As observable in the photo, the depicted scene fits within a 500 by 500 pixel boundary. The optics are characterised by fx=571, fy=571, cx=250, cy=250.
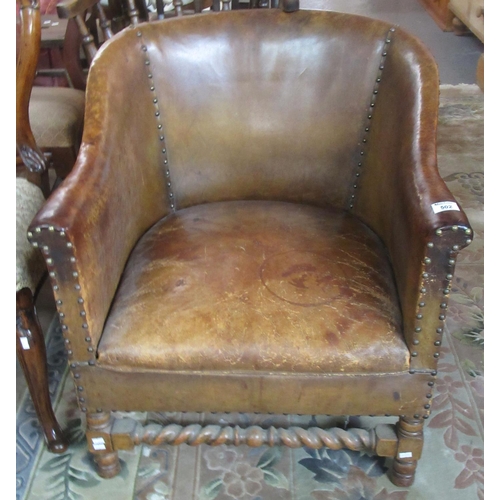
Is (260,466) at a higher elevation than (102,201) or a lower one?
lower

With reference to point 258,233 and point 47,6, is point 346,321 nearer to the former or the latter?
point 258,233

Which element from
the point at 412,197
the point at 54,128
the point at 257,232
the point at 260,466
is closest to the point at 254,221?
the point at 257,232

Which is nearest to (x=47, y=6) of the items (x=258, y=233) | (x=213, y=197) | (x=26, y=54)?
(x=26, y=54)

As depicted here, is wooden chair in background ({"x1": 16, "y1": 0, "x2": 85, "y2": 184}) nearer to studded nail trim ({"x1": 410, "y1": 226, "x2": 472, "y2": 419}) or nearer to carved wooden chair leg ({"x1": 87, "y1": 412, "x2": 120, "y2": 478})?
carved wooden chair leg ({"x1": 87, "y1": 412, "x2": 120, "y2": 478})

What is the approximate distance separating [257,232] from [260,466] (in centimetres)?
56

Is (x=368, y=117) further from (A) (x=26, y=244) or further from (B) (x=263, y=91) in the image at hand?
(A) (x=26, y=244)

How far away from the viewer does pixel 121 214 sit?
123 centimetres

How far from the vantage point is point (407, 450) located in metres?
1.23

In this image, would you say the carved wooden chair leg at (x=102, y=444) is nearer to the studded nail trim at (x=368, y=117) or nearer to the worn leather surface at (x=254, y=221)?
the worn leather surface at (x=254, y=221)

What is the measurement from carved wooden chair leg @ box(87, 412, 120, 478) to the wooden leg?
142mm

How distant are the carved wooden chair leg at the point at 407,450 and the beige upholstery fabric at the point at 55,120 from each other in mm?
1353

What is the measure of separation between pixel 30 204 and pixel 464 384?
1.23m

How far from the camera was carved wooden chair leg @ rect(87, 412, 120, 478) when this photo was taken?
48.3 inches

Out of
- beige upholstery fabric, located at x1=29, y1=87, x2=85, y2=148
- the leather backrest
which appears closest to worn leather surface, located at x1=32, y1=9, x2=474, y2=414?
the leather backrest
